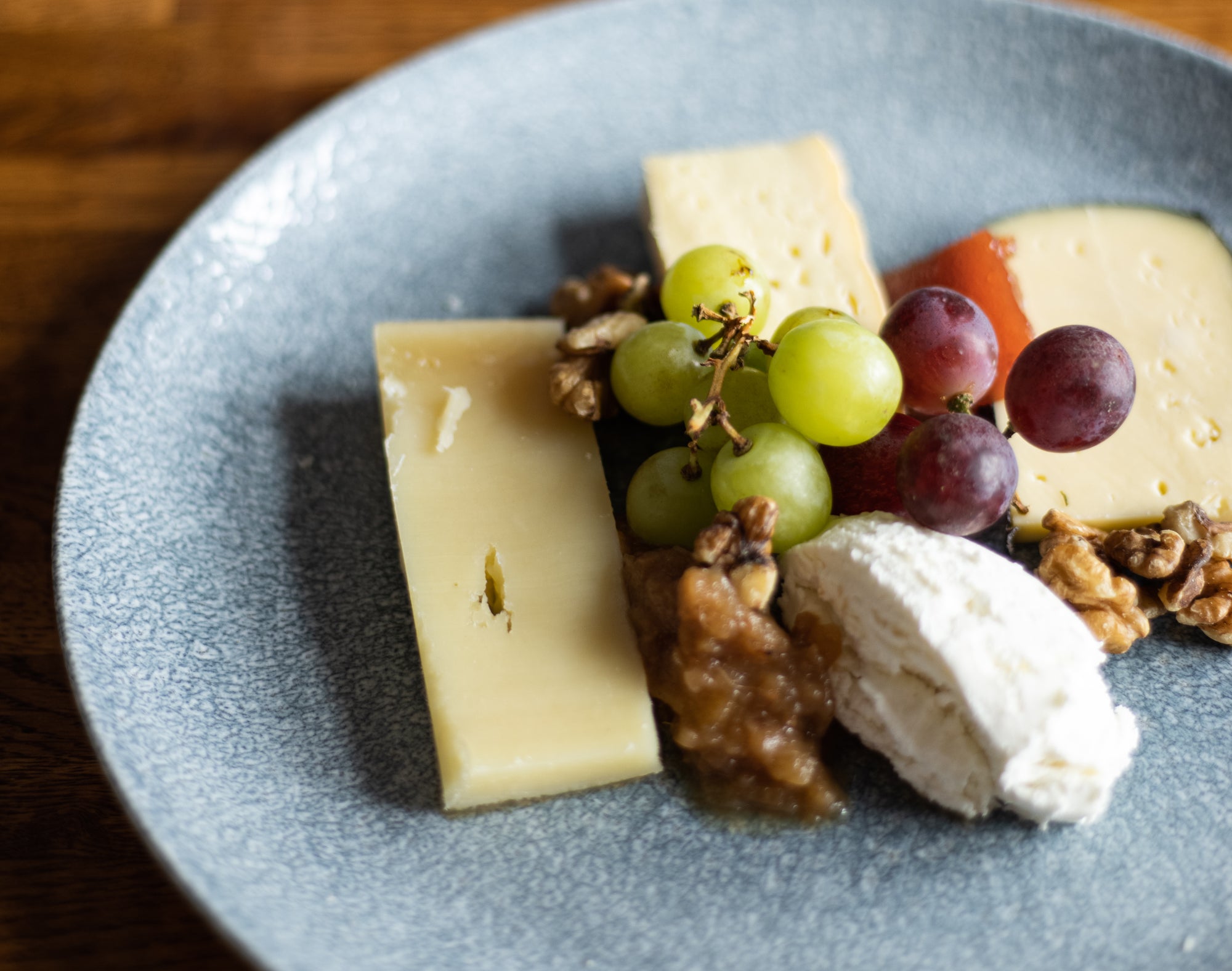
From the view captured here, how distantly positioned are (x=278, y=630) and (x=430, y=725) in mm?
217

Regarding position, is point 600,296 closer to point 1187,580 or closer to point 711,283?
point 711,283

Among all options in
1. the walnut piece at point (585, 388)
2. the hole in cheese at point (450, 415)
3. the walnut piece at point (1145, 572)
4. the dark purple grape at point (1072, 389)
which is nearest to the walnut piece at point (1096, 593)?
the walnut piece at point (1145, 572)

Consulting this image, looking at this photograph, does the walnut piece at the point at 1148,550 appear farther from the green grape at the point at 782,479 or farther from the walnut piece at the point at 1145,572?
the green grape at the point at 782,479

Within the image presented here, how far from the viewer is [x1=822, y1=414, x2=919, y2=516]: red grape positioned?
1.17 meters

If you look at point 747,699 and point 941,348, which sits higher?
point 941,348

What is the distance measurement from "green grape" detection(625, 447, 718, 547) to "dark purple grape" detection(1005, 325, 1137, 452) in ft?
1.17

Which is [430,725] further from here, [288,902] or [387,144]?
[387,144]

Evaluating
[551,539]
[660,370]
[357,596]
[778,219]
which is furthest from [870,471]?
[357,596]

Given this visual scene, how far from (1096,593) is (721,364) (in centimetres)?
50

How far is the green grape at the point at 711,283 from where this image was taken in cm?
124

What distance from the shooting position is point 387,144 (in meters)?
1.61

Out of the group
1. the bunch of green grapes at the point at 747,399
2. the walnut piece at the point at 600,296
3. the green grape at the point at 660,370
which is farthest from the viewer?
the walnut piece at the point at 600,296

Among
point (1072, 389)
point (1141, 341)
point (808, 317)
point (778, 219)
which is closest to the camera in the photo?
point (1072, 389)

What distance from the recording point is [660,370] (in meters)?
1.18
